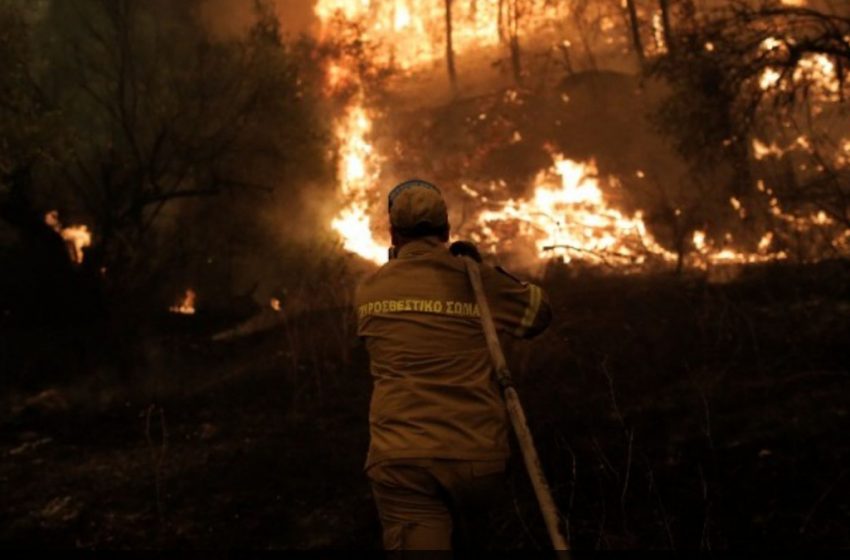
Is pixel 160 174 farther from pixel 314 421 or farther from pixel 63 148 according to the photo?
pixel 314 421

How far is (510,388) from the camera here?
2840mm

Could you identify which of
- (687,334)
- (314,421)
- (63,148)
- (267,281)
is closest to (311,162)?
(267,281)

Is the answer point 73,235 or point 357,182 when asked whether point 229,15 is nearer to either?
point 357,182

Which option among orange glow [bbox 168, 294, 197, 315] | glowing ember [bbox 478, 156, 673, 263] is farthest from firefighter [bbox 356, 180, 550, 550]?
glowing ember [bbox 478, 156, 673, 263]

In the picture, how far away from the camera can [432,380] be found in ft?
A: 9.21

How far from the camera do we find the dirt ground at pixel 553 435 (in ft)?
18.4

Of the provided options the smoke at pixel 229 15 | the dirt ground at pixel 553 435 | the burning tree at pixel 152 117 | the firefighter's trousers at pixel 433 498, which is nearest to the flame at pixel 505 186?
the burning tree at pixel 152 117

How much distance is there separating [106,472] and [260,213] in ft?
31.0

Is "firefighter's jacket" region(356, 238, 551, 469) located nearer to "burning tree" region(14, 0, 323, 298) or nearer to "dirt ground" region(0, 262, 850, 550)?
"dirt ground" region(0, 262, 850, 550)

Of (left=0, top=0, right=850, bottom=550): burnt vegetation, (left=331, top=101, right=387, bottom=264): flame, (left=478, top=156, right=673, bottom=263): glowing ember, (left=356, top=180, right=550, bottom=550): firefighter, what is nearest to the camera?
(left=356, top=180, right=550, bottom=550): firefighter

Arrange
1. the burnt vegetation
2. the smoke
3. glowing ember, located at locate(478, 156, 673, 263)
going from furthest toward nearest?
glowing ember, located at locate(478, 156, 673, 263), the smoke, the burnt vegetation

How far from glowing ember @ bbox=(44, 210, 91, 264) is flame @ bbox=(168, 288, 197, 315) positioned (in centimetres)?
238

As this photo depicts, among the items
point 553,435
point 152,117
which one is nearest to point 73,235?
point 152,117

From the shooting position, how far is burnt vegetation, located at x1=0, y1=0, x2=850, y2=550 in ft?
20.7
